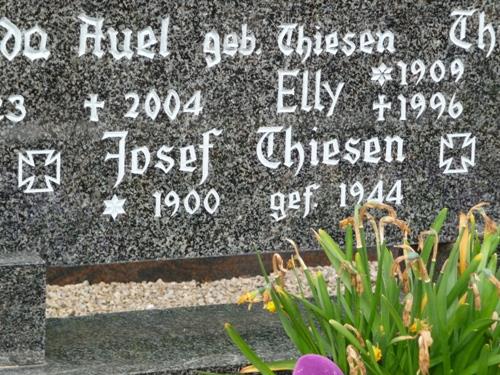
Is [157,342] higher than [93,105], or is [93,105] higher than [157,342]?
[93,105]

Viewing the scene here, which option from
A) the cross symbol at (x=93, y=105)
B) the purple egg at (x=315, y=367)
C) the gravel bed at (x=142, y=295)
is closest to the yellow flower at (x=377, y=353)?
the purple egg at (x=315, y=367)

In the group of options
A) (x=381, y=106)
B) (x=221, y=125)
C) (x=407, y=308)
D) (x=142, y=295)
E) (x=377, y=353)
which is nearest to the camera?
(x=407, y=308)

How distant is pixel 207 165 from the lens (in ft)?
13.0

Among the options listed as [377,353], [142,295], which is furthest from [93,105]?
[142,295]

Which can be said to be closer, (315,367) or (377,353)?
(315,367)

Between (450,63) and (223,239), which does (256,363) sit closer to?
(223,239)

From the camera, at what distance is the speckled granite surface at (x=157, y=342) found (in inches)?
141

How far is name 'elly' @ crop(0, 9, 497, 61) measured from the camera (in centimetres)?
369

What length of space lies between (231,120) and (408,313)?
123 cm

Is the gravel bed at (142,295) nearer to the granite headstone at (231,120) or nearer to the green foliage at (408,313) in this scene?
the granite headstone at (231,120)

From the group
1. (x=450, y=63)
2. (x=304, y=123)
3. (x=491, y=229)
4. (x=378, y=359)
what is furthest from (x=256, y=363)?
(x=450, y=63)

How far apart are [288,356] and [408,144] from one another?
946mm

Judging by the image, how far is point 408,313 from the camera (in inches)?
116

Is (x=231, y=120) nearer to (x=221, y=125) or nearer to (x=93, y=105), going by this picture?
(x=221, y=125)
